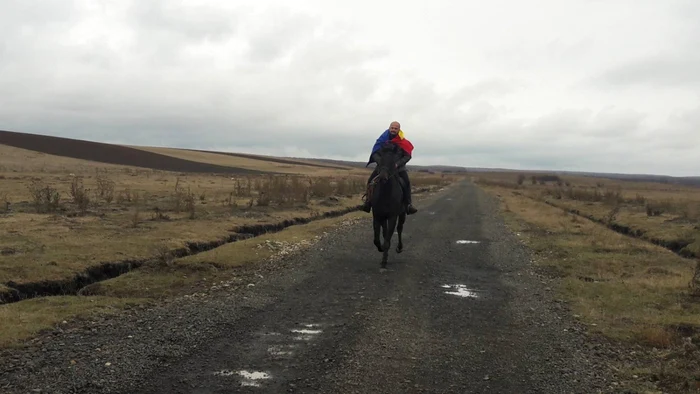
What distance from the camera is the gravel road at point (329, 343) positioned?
20.0 feet

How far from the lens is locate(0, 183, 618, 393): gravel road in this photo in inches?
240

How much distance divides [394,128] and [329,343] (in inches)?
279

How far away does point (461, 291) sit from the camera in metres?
11.2

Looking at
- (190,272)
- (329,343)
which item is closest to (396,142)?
(190,272)

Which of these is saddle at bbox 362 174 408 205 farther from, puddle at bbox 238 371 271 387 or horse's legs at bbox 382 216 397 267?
puddle at bbox 238 371 271 387

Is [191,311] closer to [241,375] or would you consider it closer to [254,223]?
[241,375]

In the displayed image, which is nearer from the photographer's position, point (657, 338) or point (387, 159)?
point (657, 338)

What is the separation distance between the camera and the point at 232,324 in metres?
8.33

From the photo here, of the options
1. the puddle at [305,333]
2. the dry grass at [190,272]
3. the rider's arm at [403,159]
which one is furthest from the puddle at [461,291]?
the dry grass at [190,272]

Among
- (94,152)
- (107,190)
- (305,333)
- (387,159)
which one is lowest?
(305,333)

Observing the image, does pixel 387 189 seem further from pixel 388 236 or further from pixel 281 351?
pixel 281 351

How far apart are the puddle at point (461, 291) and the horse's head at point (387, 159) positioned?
123 inches

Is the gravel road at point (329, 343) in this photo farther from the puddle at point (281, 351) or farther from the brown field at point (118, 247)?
the brown field at point (118, 247)

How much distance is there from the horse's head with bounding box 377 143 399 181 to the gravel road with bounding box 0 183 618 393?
8.11 feet
